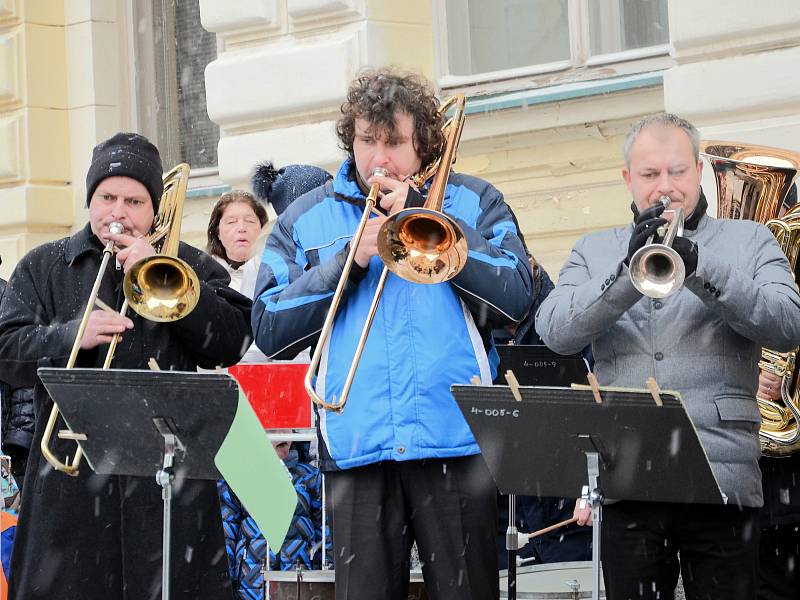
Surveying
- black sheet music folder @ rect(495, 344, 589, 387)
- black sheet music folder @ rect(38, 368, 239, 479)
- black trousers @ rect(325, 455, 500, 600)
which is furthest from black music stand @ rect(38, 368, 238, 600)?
black sheet music folder @ rect(495, 344, 589, 387)

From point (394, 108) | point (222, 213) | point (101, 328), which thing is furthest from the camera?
point (222, 213)

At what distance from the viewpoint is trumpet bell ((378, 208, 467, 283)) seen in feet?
13.3

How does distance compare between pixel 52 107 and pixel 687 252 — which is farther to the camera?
pixel 52 107

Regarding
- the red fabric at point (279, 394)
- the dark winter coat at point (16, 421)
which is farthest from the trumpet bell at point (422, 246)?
the dark winter coat at point (16, 421)

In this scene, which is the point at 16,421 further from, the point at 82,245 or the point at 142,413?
the point at 142,413

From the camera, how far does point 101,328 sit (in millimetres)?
4539

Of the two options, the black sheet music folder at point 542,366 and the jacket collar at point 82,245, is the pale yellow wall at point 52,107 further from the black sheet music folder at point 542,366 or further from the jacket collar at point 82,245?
the black sheet music folder at point 542,366

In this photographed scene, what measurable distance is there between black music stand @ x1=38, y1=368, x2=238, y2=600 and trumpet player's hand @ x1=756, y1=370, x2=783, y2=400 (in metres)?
1.84

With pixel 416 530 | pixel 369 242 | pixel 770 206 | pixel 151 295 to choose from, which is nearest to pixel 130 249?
pixel 151 295

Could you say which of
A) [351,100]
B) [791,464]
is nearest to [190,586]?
[351,100]

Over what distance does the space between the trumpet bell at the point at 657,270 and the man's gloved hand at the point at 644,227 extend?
0.02 metres

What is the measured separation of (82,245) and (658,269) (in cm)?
199

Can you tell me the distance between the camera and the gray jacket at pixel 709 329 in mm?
3805

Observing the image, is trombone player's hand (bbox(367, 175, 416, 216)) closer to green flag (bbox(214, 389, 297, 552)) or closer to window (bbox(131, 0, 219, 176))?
green flag (bbox(214, 389, 297, 552))
